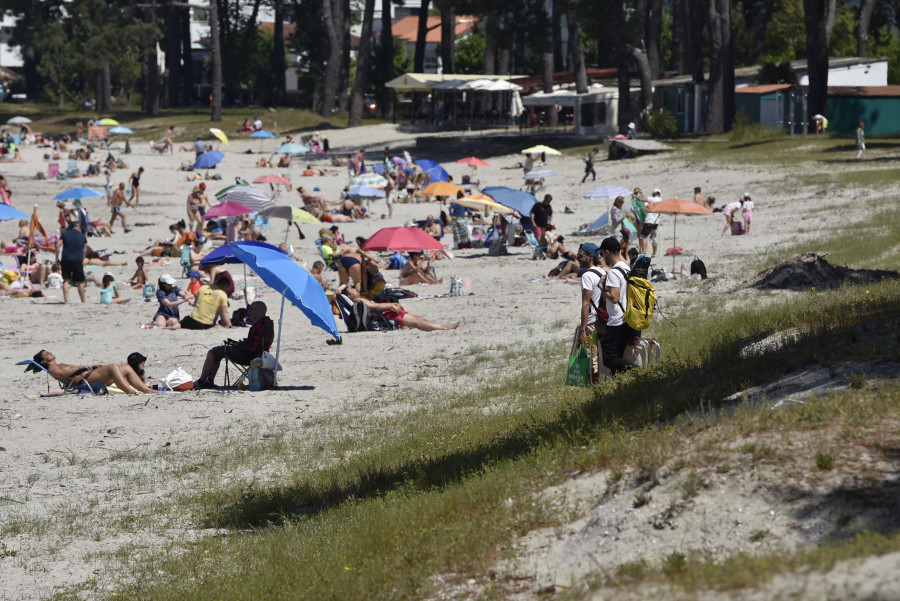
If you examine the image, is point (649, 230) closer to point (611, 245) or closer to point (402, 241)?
point (402, 241)

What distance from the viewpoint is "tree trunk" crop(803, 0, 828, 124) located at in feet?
125

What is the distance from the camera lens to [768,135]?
40469 mm

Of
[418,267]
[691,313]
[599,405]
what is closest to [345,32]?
[418,267]

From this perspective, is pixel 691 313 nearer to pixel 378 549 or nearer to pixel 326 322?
pixel 326 322

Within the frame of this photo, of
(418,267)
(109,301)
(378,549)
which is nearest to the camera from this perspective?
(378,549)

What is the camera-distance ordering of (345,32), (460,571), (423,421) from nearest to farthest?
(460,571) < (423,421) < (345,32)

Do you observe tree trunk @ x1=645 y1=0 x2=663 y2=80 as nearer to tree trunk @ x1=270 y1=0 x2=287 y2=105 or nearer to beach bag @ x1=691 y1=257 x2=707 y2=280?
tree trunk @ x1=270 y1=0 x2=287 y2=105

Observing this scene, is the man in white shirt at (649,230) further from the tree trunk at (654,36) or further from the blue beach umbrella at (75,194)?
the tree trunk at (654,36)

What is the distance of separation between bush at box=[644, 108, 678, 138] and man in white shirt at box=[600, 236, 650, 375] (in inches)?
1393

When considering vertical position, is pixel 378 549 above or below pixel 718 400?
below

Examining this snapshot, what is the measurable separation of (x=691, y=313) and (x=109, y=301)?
10.3m

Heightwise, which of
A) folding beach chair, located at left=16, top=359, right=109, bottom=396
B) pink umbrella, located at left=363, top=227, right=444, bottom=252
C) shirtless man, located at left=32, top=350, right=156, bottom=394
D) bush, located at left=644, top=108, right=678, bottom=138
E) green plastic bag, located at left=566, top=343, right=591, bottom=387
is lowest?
folding beach chair, located at left=16, top=359, right=109, bottom=396

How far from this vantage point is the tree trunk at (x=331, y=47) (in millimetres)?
61875

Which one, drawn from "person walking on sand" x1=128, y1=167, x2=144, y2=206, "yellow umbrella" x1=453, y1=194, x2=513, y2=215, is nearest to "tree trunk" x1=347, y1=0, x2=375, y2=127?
"person walking on sand" x1=128, y1=167, x2=144, y2=206
